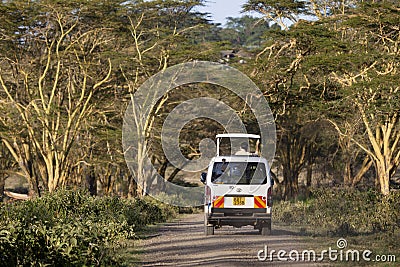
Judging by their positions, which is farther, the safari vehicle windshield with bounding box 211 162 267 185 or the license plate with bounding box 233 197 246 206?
the safari vehicle windshield with bounding box 211 162 267 185

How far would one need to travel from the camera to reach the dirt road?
450 inches

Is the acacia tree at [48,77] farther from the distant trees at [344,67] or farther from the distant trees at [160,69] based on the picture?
the distant trees at [344,67]

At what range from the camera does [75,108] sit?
34.6 m

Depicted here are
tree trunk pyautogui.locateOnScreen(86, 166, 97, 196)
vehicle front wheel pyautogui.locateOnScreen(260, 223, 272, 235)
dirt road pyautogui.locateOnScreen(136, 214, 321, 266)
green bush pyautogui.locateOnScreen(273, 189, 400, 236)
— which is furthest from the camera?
tree trunk pyautogui.locateOnScreen(86, 166, 97, 196)

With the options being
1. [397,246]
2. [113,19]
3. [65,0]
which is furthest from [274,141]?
[397,246]

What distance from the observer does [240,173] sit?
16.1 meters

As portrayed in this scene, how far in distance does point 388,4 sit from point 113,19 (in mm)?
13198

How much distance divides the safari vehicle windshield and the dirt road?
1219 mm

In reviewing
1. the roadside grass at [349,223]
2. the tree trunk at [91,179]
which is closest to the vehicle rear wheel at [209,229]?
the roadside grass at [349,223]

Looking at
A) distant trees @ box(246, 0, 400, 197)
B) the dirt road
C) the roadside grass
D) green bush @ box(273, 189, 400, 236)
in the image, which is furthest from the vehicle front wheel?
distant trees @ box(246, 0, 400, 197)

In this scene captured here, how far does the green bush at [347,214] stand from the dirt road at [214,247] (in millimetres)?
1432

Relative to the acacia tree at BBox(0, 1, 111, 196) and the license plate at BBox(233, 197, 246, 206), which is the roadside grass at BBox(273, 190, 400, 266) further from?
the acacia tree at BBox(0, 1, 111, 196)

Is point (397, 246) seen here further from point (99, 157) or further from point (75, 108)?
point (99, 157)

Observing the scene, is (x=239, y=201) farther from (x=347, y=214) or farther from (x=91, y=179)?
(x=91, y=179)
